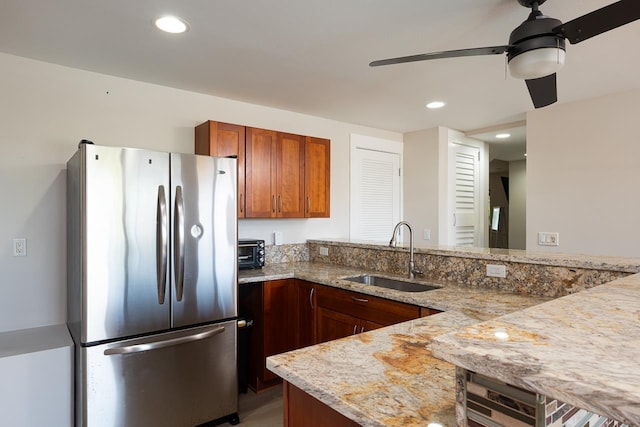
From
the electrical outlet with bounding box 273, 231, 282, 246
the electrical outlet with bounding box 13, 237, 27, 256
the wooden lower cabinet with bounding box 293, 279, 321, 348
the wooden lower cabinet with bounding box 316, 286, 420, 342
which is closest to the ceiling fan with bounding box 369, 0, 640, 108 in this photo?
the wooden lower cabinet with bounding box 316, 286, 420, 342

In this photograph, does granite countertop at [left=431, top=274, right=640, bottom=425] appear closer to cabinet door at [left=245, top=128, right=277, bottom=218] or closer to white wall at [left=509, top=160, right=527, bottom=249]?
cabinet door at [left=245, top=128, right=277, bottom=218]

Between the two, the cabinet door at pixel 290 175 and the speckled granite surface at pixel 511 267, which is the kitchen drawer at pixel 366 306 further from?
the cabinet door at pixel 290 175

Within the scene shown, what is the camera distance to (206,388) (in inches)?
90.7

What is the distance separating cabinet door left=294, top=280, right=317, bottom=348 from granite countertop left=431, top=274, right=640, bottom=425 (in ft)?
6.78

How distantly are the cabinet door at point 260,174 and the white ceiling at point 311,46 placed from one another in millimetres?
375

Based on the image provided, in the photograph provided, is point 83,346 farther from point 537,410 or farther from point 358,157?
point 358,157

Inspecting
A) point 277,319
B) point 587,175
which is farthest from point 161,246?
point 587,175

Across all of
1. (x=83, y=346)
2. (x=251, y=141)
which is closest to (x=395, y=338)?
(x=83, y=346)

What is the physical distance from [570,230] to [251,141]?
2899 millimetres

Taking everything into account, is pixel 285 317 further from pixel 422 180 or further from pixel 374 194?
pixel 422 180

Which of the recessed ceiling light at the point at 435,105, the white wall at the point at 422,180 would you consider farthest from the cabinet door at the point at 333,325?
the recessed ceiling light at the point at 435,105

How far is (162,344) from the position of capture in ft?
6.93

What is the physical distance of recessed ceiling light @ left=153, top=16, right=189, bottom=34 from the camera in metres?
1.90

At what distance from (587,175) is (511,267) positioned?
1650 millimetres
